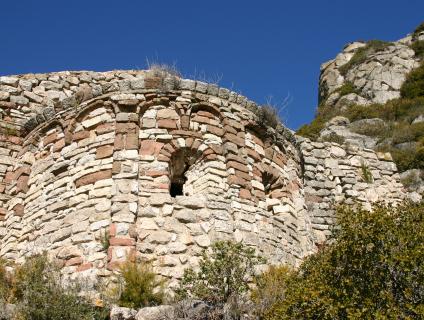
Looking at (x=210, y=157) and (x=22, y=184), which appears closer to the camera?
(x=210, y=157)

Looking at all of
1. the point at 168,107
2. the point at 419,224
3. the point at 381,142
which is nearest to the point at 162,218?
the point at 168,107

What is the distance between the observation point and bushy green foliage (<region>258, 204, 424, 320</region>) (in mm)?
5887

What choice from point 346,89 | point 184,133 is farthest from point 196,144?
point 346,89

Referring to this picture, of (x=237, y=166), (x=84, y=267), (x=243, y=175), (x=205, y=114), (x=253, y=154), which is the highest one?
(x=205, y=114)

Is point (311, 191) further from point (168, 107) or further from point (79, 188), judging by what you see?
point (79, 188)

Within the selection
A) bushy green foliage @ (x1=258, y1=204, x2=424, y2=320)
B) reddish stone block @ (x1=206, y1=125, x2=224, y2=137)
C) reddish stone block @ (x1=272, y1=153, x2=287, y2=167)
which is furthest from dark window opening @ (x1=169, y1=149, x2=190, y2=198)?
bushy green foliage @ (x1=258, y1=204, x2=424, y2=320)

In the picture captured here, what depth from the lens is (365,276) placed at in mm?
6324

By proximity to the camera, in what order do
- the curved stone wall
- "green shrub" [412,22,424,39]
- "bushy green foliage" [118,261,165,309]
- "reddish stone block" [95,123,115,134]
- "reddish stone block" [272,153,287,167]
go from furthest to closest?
"green shrub" [412,22,424,39]
"reddish stone block" [272,153,287,167]
"reddish stone block" [95,123,115,134]
the curved stone wall
"bushy green foliage" [118,261,165,309]

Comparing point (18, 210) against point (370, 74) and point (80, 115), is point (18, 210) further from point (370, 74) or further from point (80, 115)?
point (370, 74)

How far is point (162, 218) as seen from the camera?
8633mm

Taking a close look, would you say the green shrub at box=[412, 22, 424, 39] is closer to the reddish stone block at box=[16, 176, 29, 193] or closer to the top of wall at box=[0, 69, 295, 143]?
the top of wall at box=[0, 69, 295, 143]

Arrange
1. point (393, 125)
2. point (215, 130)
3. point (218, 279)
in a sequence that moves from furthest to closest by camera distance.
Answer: point (393, 125) < point (215, 130) < point (218, 279)

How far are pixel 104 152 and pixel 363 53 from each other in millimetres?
27849

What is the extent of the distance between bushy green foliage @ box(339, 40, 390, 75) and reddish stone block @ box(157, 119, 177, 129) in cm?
2583
